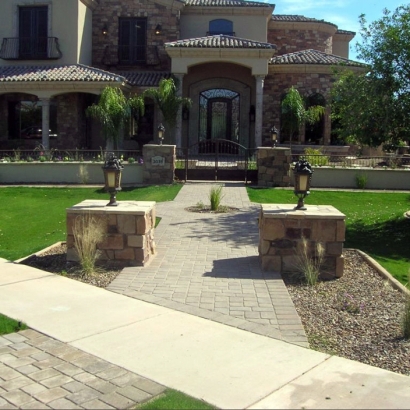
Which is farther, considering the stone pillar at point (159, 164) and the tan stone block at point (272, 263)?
the stone pillar at point (159, 164)

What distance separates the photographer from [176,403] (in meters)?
4.21

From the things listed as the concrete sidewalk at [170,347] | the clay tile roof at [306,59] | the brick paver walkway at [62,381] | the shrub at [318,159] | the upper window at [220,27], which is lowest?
the brick paver walkway at [62,381]

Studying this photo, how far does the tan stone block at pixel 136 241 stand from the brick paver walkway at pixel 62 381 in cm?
318

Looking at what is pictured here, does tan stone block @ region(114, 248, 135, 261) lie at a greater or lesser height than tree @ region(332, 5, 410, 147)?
lesser

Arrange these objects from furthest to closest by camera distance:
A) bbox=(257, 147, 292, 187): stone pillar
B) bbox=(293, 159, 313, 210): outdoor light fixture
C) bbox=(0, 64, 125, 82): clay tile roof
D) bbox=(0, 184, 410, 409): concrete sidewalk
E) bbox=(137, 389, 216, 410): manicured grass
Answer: bbox=(0, 64, 125, 82): clay tile roof
bbox=(257, 147, 292, 187): stone pillar
bbox=(293, 159, 313, 210): outdoor light fixture
bbox=(0, 184, 410, 409): concrete sidewalk
bbox=(137, 389, 216, 410): manicured grass

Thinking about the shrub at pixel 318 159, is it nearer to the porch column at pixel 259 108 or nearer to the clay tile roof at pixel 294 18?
the porch column at pixel 259 108

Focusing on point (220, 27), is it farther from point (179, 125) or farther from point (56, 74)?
point (56, 74)

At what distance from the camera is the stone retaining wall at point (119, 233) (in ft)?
27.9

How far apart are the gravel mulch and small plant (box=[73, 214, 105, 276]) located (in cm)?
20


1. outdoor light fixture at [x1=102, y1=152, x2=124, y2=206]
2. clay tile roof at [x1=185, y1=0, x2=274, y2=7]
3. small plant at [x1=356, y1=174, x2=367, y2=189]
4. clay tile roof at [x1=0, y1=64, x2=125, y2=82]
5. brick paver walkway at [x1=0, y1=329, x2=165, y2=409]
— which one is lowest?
brick paver walkway at [x1=0, y1=329, x2=165, y2=409]

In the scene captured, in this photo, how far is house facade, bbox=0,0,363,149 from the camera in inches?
958

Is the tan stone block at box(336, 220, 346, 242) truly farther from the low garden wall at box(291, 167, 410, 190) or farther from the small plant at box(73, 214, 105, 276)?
the low garden wall at box(291, 167, 410, 190)

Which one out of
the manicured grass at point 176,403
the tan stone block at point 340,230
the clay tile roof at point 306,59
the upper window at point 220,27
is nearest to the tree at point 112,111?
the clay tile roof at point 306,59

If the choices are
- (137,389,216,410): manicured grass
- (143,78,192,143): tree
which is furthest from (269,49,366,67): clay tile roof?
(137,389,216,410): manicured grass
